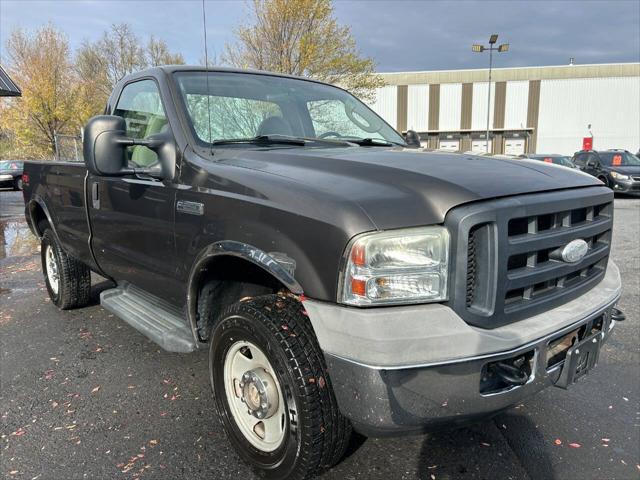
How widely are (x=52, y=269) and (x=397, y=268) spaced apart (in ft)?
14.4

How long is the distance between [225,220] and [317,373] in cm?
82

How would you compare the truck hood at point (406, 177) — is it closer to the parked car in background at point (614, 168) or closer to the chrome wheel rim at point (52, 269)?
the chrome wheel rim at point (52, 269)

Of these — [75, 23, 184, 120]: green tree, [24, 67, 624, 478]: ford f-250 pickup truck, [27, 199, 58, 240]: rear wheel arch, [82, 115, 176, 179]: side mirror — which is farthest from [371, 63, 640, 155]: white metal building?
[82, 115, 176, 179]: side mirror

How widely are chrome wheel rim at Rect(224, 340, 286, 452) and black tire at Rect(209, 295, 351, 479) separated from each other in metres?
0.08

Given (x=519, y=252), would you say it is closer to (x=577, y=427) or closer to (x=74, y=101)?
(x=577, y=427)

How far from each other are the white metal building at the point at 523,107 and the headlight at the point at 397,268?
42.2m

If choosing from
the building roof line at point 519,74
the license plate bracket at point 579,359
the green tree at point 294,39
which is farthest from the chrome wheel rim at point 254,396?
the building roof line at point 519,74

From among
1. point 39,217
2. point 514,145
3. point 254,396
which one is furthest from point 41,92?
point 514,145

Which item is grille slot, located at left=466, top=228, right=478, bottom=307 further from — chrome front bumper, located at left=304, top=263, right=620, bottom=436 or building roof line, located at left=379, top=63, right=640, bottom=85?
building roof line, located at left=379, top=63, right=640, bottom=85

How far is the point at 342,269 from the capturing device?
179 cm

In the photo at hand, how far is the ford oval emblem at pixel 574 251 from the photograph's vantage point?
212cm

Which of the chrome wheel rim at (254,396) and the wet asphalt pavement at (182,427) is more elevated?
the chrome wheel rim at (254,396)

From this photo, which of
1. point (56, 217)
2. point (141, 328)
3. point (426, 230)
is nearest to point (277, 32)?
point (56, 217)

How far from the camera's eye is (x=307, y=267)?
1.91m
